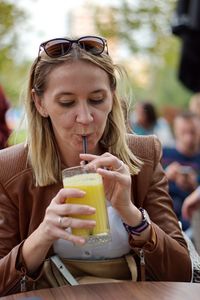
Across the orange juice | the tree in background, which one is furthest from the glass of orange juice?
the tree in background

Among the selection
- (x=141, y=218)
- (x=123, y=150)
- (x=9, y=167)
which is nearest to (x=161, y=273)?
(x=141, y=218)

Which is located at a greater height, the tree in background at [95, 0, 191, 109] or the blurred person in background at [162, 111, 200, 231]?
the tree in background at [95, 0, 191, 109]

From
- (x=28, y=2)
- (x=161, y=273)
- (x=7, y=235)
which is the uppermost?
(x=28, y=2)

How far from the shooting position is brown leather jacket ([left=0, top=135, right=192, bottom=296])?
2158mm

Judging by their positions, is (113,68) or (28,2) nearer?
(113,68)

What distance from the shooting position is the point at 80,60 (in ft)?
7.29

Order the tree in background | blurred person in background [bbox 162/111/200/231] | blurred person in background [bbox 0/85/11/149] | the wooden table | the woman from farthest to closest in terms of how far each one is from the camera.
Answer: the tree in background
blurred person in background [bbox 162/111/200/231]
blurred person in background [bbox 0/85/11/149]
the woman
the wooden table

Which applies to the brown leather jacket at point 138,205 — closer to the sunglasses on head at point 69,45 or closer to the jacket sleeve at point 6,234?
the jacket sleeve at point 6,234

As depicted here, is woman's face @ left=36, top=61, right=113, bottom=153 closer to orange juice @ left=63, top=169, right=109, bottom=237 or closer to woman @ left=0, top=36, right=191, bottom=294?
woman @ left=0, top=36, right=191, bottom=294

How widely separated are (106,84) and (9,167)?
507mm

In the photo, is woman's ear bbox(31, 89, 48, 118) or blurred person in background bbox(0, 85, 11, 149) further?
blurred person in background bbox(0, 85, 11, 149)

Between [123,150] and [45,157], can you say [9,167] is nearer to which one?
[45,157]

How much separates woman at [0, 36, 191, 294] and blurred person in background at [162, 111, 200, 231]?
2.20 m

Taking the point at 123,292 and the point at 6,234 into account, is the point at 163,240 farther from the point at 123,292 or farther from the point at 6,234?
the point at 6,234
